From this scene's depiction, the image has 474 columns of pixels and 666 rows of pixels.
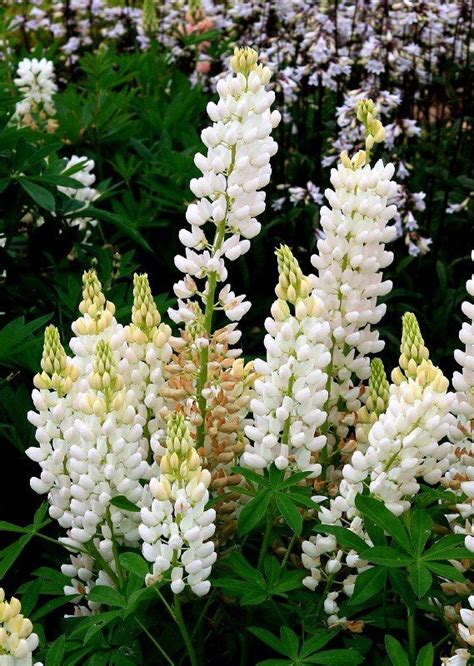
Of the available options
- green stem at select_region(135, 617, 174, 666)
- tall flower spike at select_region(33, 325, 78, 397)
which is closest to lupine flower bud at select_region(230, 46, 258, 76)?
tall flower spike at select_region(33, 325, 78, 397)

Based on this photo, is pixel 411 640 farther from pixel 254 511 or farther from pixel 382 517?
pixel 254 511

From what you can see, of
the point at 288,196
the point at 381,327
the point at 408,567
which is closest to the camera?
the point at 408,567

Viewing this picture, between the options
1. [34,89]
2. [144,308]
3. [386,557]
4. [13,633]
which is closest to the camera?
[13,633]

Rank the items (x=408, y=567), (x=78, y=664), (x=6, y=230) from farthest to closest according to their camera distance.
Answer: (x=6, y=230) < (x=78, y=664) < (x=408, y=567)

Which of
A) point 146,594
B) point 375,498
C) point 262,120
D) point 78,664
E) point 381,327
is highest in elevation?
point 262,120

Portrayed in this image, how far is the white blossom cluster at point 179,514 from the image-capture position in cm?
160

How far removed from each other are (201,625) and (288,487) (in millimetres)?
330

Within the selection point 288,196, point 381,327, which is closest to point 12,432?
point 381,327

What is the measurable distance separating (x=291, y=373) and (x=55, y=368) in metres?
0.45

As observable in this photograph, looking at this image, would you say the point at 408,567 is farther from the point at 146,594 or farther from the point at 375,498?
the point at 146,594

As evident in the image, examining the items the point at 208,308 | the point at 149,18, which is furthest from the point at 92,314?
the point at 149,18

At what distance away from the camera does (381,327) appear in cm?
379

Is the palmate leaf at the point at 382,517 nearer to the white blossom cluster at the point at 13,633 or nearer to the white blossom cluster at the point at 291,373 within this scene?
the white blossom cluster at the point at 291,373

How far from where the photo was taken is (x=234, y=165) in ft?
6.16
